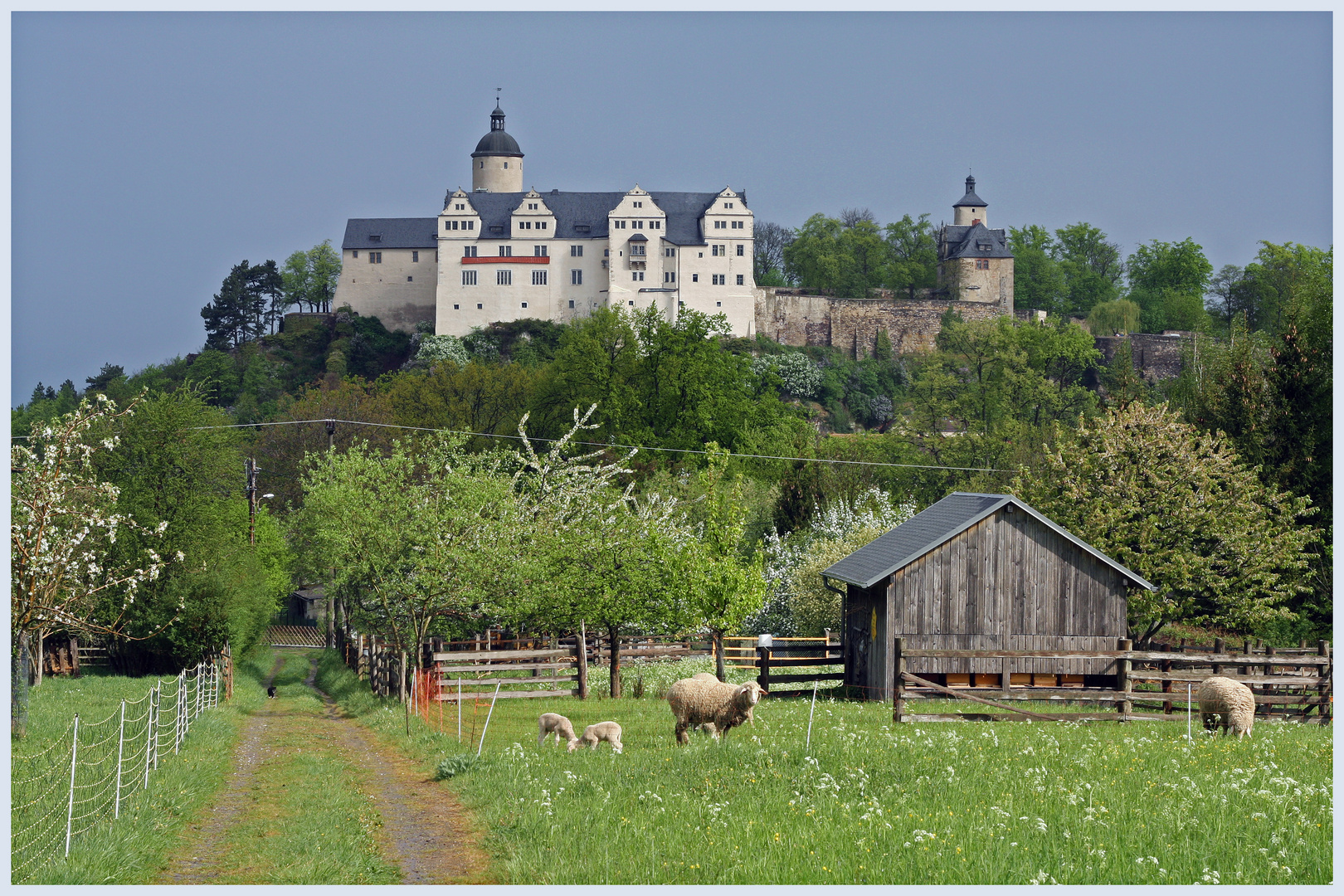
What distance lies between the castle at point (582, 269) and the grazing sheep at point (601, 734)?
336ft

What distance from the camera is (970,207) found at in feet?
497

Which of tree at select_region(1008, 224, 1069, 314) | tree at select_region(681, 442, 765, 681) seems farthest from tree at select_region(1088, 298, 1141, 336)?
tree at select_region(681, 442, 765, 681)

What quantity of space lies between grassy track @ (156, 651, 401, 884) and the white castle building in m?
103

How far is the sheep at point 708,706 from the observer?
17.6 metres

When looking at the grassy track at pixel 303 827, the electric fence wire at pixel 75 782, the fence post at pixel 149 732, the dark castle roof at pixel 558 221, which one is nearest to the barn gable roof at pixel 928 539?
the grassy track at pixel 303 827

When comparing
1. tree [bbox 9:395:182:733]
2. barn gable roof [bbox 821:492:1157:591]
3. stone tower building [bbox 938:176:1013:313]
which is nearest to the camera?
tree [bbox 9:395:182:733]

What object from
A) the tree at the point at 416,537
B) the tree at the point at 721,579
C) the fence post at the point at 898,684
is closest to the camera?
the fence post at the point at 898,684

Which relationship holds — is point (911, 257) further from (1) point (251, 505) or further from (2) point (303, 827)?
(2) point (303, 827)

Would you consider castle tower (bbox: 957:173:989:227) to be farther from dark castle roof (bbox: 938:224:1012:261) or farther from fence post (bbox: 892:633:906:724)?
fence post (bbox: 892:633:906:724)

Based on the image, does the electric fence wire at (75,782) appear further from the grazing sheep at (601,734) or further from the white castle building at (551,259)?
the white castle building at (551,259)

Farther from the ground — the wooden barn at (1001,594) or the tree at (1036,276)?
the tree at (1036,276)

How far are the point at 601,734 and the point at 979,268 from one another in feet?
419

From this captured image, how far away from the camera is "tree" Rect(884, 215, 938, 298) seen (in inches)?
5605

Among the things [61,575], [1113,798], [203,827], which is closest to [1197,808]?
[1113,798]
